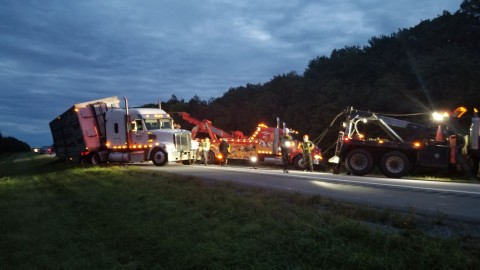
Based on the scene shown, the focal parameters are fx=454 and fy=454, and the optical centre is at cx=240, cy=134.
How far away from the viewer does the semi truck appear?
23.6 metres

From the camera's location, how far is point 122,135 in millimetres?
24469

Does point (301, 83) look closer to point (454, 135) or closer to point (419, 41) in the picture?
point (419, 41)

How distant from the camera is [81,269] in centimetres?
568

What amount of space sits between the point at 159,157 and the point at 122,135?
277 cm

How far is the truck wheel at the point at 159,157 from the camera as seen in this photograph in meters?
23.2

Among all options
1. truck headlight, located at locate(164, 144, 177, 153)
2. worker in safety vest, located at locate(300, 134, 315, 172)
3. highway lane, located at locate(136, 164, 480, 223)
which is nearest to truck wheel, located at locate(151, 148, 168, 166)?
truck headlight, located at locate(164, 144, 177, 153)

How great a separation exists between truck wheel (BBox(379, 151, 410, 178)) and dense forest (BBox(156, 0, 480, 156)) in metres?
16.0

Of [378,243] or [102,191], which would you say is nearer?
[378,243]

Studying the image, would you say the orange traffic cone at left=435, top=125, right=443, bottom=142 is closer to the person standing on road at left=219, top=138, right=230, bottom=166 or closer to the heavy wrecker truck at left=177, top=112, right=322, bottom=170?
the heavy wrecker truck at left=177, top=112, right=322, bottom=170

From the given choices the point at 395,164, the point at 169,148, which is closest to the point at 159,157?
the point at 169,148

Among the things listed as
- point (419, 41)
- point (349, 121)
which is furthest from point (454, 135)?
point (419, 41)

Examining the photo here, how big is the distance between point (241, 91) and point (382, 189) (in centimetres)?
7677

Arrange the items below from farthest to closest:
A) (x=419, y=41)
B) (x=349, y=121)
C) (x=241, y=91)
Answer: (x=241, y=91) < (x=419, y=41) < (x=349, y=121)

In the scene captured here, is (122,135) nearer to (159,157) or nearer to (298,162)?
(159,157)
